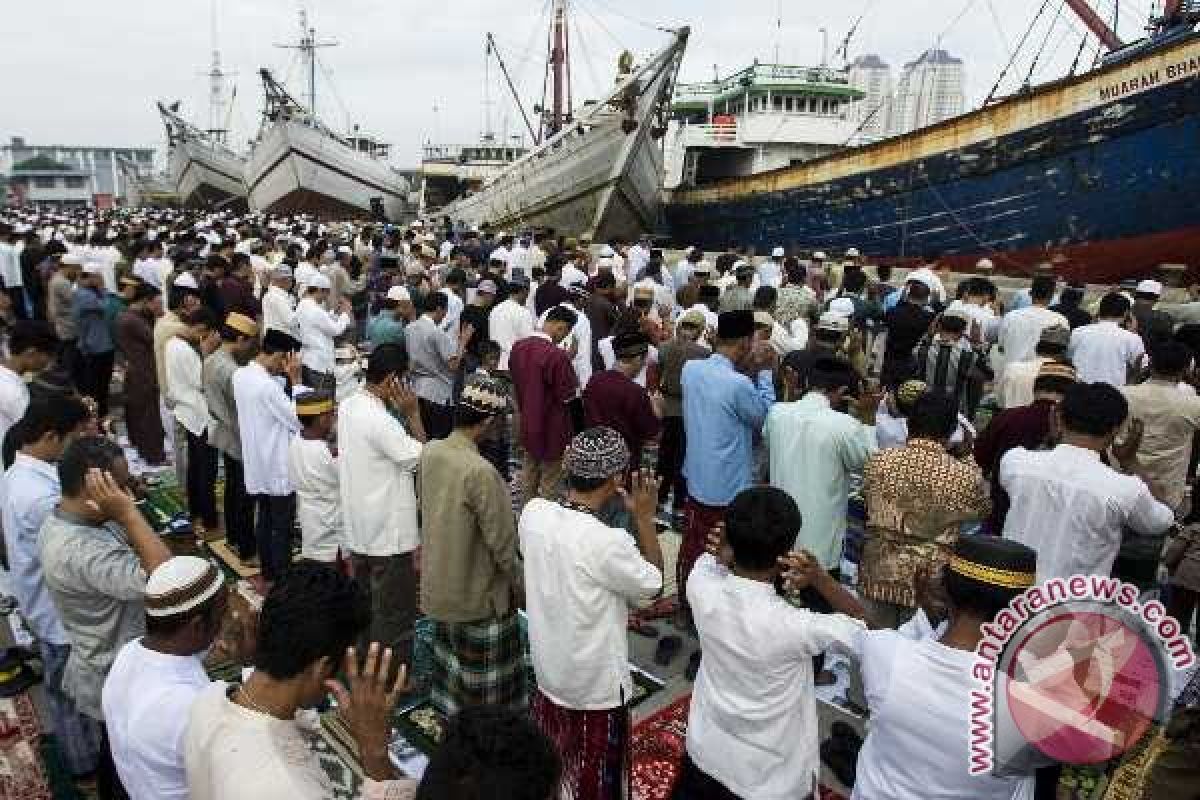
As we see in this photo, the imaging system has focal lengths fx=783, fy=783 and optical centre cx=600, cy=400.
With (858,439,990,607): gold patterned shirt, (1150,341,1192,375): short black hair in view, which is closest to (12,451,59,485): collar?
(858,439,990,607): gold patterned shirt

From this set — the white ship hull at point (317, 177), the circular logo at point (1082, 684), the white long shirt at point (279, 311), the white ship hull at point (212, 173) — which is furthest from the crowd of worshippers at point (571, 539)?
the white ship hull at point (212, 173)

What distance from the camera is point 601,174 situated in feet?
67.1

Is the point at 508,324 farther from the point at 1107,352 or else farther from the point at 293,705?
the point at 293,705

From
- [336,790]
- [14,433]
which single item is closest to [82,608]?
[14,433]

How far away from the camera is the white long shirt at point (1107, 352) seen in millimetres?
5598

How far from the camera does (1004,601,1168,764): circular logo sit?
1743mm

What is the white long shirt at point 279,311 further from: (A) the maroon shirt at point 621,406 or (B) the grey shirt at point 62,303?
(A) the maroon shirt at point 621,406

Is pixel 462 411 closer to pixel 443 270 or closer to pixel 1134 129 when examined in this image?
pixel 443 270

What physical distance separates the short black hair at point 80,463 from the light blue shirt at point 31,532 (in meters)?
0.51

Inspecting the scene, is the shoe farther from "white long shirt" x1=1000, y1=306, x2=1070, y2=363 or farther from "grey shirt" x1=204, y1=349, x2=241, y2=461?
"white long shirt" x1=1000, y1=306, x2=1070, y2=363

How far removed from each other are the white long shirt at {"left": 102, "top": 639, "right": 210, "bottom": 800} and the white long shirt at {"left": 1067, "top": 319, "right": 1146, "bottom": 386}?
5.77 meters

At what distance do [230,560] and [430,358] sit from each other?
205 centimetres

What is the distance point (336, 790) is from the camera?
1.60m

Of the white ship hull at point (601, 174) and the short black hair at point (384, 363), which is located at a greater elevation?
the white ship hull at point (601, 174)
